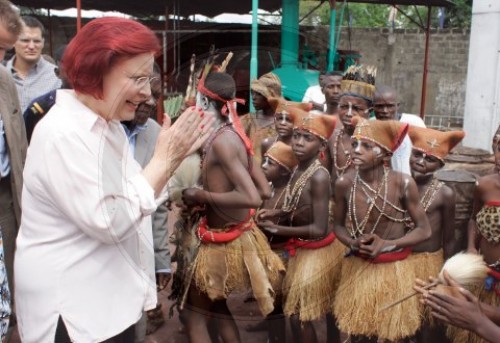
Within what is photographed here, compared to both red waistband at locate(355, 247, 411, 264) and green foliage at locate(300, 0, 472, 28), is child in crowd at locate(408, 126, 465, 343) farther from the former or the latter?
green foliage at locate(300, 0, 472, 28)

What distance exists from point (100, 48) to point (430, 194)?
65.4 inches

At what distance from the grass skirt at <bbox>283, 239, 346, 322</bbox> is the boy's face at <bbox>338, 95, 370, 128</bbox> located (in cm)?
64

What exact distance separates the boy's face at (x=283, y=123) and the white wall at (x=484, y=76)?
4.28m

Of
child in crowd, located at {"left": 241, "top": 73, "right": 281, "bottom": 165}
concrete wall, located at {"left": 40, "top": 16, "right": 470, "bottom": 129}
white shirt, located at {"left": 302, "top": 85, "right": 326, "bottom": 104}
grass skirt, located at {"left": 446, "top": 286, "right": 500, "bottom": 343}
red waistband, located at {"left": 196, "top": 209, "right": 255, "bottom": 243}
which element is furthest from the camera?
concrete wall, located at {"left": 40, "top": 16, "right": 470, "bottom": 129}

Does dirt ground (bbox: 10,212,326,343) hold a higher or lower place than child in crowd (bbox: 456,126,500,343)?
lower

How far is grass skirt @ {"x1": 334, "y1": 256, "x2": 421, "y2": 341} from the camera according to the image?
7.77 ft

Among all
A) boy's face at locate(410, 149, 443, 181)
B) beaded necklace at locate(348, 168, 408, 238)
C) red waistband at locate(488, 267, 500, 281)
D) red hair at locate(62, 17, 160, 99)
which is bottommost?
red waistband at locate(488, 267, 500, 281)

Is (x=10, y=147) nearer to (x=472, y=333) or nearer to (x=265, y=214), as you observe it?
(x=265, y=214)

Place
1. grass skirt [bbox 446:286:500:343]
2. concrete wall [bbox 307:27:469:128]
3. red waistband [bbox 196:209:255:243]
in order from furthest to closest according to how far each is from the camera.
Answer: concrete wall [bbox 307:27:469:128]
red waistband [bbox 196:209:255:243]
grass skirt [bbox 446:286:500:343]

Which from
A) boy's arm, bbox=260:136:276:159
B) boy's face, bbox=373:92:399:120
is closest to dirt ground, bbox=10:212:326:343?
boy's arm, bbox=260:136:276:159

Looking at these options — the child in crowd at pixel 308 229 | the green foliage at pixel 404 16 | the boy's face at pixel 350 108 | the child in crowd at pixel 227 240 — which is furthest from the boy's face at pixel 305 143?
the green foliage at pixel 404 16

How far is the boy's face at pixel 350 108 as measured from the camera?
8.84ft

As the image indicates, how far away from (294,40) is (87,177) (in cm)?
75

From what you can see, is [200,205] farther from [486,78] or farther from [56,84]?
[486,78]
